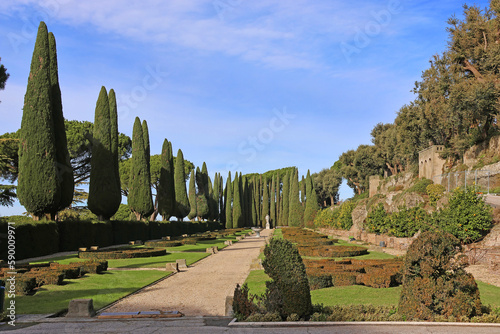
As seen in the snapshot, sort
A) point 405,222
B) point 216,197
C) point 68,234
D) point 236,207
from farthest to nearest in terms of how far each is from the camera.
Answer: point 236,207 < point 216,197 < point 68,234 < point 405,222

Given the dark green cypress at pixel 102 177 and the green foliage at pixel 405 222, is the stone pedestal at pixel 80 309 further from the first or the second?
the dark green cypress at pixel 102 177

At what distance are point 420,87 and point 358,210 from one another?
60.8 ft

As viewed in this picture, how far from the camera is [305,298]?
8758 mm

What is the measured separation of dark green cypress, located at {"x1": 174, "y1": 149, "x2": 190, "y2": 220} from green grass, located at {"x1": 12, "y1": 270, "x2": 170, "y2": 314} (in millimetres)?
34338

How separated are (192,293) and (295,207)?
6743cm

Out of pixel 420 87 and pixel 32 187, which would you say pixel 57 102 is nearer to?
pixel 32 187

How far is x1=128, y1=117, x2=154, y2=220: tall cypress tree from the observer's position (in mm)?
39688

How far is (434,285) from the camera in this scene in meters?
8.42

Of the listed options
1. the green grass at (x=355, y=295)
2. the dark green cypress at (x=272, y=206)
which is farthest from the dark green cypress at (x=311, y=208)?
the green grass at (x=355, y=295)

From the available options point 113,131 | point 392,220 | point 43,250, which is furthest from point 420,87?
point 43,250

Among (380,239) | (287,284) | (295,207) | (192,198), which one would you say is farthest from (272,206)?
(287,284)

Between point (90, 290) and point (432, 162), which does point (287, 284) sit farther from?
point (432, 162)

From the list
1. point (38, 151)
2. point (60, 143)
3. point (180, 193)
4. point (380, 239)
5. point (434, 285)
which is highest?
point (60, 143)

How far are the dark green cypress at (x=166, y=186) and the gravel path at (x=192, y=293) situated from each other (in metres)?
26.5
